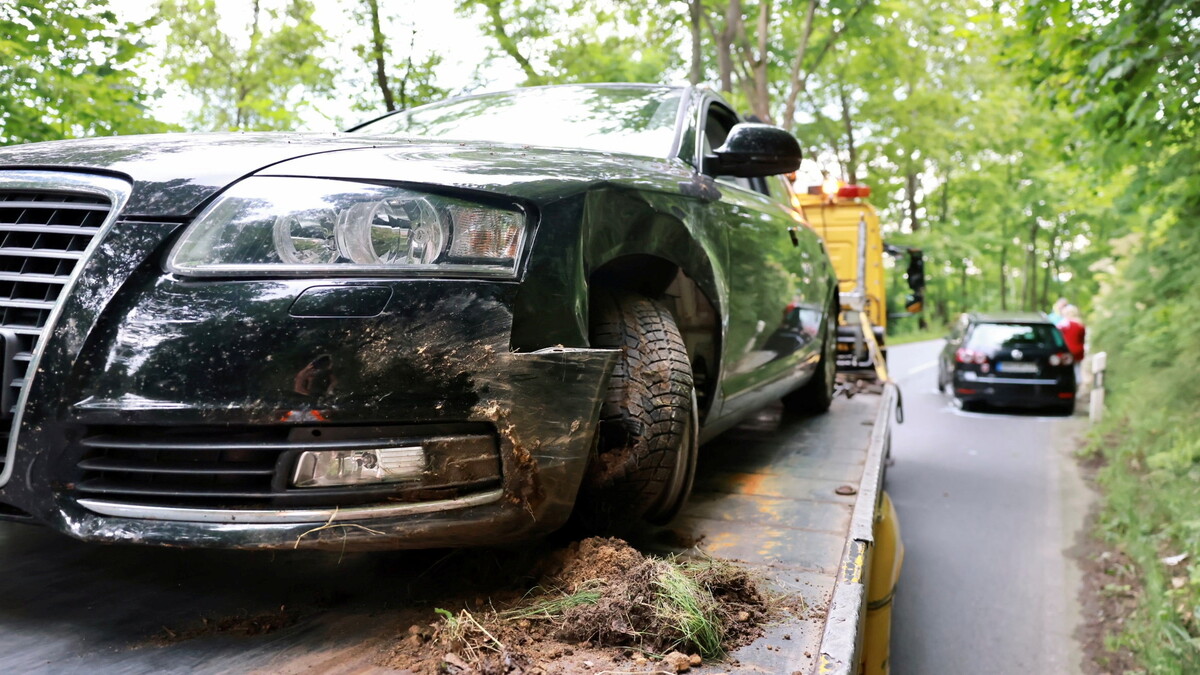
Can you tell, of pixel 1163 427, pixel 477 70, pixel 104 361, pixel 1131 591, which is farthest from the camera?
pixel 477 70

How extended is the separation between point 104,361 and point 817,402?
4.02 metres

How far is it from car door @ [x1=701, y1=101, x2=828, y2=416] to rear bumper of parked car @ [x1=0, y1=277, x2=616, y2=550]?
1.33 metres

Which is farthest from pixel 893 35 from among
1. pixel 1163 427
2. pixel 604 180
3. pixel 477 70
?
pixel 604 180

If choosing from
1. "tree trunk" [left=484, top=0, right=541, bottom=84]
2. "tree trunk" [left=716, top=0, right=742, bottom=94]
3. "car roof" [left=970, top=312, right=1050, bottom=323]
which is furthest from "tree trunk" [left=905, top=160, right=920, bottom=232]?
"tree trunk" [left=484, top=0, right=541, bottom=84]

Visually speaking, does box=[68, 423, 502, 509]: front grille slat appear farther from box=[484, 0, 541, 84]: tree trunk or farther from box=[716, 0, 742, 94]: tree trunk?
box=[716, 0, 742, 94]: tree trunk

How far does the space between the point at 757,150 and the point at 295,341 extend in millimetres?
1826

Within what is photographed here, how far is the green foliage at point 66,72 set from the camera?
182 inches

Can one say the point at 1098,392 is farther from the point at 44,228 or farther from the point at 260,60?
the point at 44,228

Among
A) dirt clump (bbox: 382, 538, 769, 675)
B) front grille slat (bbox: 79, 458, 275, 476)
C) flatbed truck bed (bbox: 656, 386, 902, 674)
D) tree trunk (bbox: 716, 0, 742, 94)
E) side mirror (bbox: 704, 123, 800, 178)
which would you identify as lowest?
flatbed truck bed (bbox: 656, 386, 902, 674)

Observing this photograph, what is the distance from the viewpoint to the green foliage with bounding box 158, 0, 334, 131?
8.96 meters

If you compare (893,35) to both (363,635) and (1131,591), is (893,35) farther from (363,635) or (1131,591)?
(363,635)

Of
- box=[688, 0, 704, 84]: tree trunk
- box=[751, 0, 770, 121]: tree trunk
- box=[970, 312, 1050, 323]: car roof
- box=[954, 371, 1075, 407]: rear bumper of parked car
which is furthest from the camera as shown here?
box=[751, 0, 770, 121]: tree trunk

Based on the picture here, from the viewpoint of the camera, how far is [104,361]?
174 cm

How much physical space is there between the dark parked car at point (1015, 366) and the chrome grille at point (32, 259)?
11.9 m
